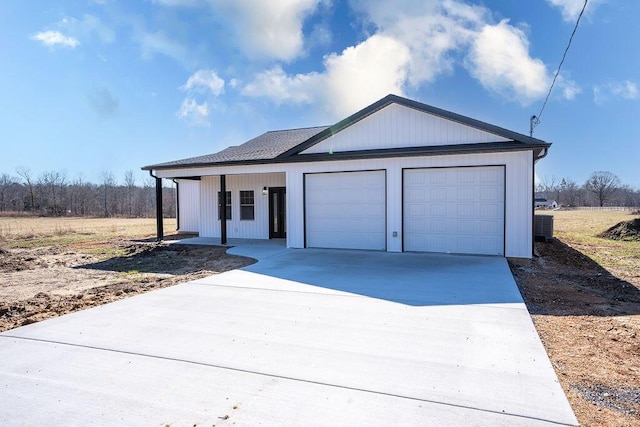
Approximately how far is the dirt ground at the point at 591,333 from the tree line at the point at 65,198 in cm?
4232

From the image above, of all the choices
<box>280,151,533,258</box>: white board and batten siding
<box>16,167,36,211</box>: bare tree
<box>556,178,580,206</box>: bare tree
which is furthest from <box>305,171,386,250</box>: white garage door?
<box>556,178,580,206</box>: bare tree

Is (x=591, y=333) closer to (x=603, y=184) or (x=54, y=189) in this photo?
(x=54, y=189)

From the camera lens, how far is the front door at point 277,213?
1533 cm

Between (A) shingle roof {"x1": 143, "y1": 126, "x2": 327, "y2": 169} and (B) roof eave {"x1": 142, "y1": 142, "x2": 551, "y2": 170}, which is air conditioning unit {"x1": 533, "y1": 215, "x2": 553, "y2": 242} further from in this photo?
(A) shingle roof {"x1": 143, "y1": 126, "x2": 327, "y2": 169}

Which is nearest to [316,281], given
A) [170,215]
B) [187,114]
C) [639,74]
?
[639,74]

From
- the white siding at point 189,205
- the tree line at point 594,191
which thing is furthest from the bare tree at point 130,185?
the tree line at point 594,191

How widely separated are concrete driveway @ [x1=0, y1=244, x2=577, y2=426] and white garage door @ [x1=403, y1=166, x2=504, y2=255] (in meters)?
3.76

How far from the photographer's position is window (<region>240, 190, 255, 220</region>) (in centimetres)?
1577

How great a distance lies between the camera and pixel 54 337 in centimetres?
467

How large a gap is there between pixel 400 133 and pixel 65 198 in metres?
53.3

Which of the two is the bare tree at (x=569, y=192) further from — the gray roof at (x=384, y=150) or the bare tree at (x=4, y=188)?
the bare tree at (x=4, y=188)

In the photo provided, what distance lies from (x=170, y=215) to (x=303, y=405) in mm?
42539

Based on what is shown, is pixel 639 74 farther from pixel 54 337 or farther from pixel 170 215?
pixel 170 215

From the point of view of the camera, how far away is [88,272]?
9.84 meters
